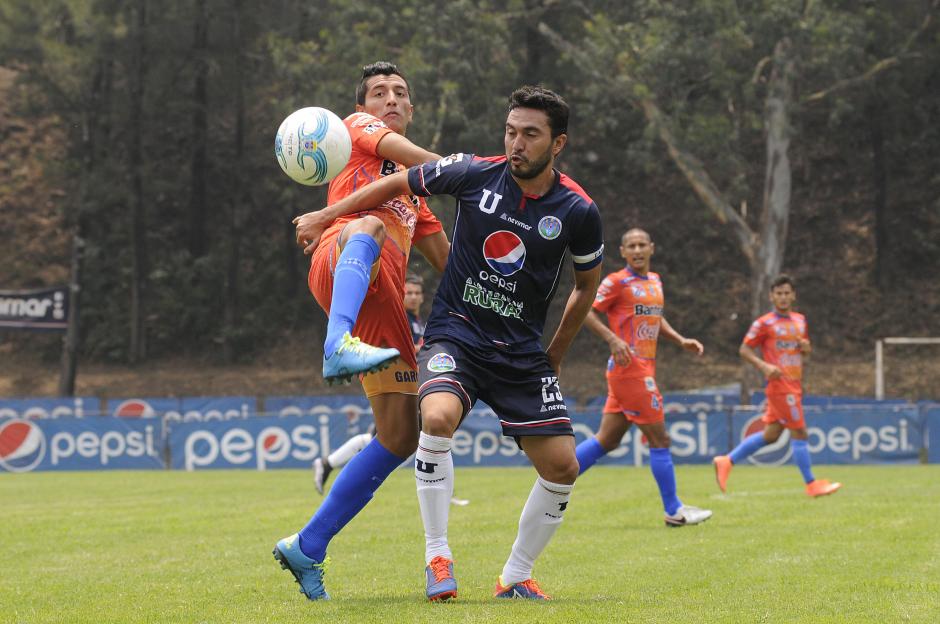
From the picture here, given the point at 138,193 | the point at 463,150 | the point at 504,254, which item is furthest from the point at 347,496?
the point at 138,193

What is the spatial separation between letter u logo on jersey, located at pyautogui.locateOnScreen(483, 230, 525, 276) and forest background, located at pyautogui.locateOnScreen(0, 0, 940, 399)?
86.2ft

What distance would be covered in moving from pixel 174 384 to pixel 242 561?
34.8m

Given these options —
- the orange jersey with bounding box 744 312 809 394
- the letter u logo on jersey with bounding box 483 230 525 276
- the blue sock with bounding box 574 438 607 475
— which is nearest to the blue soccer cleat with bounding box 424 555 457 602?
the letter u logo on jersey with bounding box 483 230 525 276

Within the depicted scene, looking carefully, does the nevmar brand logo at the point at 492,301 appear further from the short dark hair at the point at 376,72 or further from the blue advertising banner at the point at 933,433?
the blue advertising banner at the point at 933,433

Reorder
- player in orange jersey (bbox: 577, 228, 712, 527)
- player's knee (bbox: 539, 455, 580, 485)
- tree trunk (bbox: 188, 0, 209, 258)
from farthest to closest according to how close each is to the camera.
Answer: tree trunk (bbox: 188, 0, 209, 258), player in orange jersey (bbox: 577, 228, 712, 527), player's knee (bbox: 539, 455, 580, 485)

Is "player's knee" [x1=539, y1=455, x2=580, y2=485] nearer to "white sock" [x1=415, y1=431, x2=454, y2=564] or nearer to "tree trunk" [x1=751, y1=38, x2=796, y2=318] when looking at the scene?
"white sock" [x1=415, y1=431, x2=454, y2=564]

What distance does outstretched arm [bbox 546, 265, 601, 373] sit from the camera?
6188mm

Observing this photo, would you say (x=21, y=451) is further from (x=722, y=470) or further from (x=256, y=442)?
(x=722, y=470)

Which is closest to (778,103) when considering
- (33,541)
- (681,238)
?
(681,238)

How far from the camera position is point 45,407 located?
1169 inches

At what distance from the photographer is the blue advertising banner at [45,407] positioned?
28547 millimetres

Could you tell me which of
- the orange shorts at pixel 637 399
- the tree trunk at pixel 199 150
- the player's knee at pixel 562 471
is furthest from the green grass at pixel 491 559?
the tree trunk at pixel 199 150

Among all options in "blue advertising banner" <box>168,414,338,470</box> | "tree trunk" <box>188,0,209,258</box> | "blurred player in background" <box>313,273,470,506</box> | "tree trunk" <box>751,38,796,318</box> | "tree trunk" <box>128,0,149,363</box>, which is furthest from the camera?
"tree trunk" <box>188,0,209,258</box>

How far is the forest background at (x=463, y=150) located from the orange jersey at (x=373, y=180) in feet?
84.7
